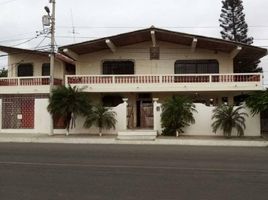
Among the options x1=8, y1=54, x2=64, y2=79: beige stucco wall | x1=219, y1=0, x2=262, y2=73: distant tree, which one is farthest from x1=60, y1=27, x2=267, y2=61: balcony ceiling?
x1=219, y1=0, x2=262, y2=73: distant tree

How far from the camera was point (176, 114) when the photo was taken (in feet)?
87.8

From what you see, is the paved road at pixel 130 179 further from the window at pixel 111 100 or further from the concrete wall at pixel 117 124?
the window at pixel 111 100

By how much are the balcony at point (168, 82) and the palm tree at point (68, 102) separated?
2.10 meters

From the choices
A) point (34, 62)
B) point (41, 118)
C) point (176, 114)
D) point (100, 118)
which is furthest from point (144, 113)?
point (34, 62)

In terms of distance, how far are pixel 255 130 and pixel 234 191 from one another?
19925 mm

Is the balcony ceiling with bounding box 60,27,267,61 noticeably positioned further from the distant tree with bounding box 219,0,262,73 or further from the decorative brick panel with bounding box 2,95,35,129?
the distant tree with bounding box 219,0,262,73

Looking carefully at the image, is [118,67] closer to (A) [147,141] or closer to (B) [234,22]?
(A) [147,141]

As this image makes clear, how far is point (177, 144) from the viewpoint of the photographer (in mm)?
23766

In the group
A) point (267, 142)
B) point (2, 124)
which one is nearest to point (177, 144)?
point (267, 142)

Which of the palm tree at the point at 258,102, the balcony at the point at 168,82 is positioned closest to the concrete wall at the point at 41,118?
the balcony at the point at 168,82

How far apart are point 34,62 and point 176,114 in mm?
14647

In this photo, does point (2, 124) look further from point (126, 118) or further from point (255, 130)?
point (255, 130)

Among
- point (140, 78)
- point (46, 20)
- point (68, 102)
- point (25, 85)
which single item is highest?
point (46, 20)

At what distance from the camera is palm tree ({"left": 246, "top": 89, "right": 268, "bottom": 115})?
25.8 meters
